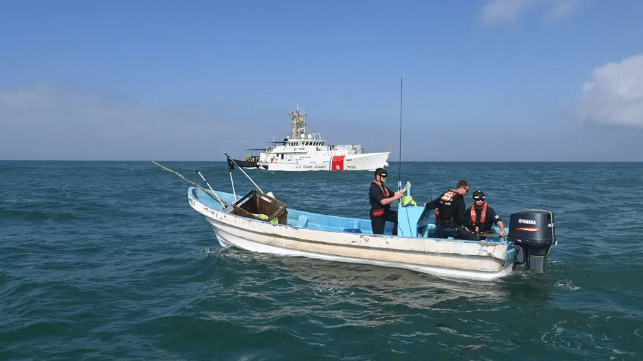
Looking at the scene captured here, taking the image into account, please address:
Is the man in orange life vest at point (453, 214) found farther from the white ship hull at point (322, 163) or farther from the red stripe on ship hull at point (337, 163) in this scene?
the red stripe on ship hull at point (337, 163)

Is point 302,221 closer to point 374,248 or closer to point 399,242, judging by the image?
point 374,248

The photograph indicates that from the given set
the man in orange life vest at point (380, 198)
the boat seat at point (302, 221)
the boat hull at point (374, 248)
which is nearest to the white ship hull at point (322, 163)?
the boat seat at point (302, 221)

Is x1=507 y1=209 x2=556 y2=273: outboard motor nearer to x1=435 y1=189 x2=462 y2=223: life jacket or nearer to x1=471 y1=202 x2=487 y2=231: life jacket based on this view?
x1=471 y1=202 x2=487 y2=231: life jacket

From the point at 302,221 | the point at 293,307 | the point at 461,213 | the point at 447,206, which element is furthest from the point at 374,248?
the point at 302,221

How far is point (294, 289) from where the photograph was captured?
27.6 feet

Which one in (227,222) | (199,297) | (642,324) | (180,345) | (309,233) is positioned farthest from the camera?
(227,222)

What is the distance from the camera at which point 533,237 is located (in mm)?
8352

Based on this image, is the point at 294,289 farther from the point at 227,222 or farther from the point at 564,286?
the point at 564,286

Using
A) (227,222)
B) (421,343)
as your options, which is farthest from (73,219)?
(421,343)

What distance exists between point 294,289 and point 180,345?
270 centimetres

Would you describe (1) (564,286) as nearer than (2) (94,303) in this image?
No

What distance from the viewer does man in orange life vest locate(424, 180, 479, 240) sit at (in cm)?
888

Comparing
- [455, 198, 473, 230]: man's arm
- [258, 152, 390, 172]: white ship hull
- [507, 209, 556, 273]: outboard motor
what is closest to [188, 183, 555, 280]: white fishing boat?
[507, 209, 556, 273]: outboard motor

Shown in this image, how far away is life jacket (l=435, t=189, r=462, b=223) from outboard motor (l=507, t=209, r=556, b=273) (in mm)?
1158
